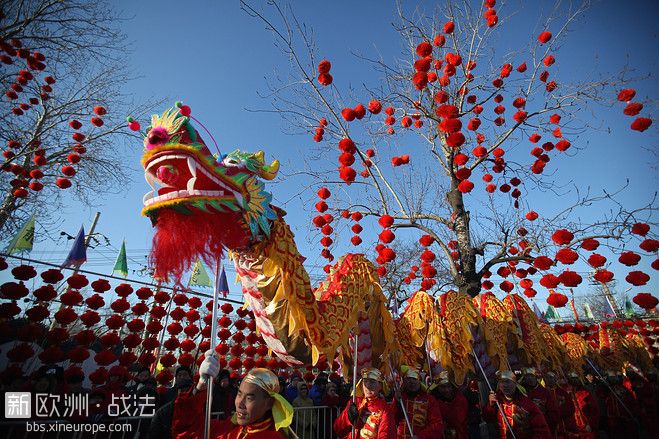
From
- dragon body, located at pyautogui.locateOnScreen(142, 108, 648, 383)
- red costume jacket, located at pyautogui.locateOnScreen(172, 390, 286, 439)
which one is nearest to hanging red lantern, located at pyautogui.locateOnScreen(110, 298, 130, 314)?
dragon body, located at pyautogui.locateOnScreen(142, 108, 648, 383)

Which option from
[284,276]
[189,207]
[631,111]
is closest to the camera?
[189,207]

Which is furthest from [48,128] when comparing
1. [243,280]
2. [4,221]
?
[243,280]

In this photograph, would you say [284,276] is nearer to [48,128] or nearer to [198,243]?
[198,243]

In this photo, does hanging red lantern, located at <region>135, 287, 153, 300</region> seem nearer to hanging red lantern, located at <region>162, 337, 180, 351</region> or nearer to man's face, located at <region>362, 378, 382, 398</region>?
hanging red lantern, located at <region>162, 337, 180, 351</region>

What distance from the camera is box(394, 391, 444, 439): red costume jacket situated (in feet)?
13.7

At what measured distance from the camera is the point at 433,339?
590 centimetres

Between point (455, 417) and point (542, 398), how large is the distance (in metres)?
1.62

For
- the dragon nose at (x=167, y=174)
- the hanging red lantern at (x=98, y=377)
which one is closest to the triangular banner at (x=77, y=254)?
the hanging red lantern at (x=98, y=377)

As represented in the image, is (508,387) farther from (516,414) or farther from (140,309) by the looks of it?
(140,309)

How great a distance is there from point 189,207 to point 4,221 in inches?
366

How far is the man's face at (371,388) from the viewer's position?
13.1 feet

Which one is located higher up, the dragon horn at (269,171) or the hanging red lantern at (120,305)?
the dragon horn at (269,171)

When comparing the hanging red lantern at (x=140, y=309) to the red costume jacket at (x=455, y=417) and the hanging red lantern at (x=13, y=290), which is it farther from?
the red costume jacket at (x=455, y=417)

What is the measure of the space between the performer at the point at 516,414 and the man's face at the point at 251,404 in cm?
362
